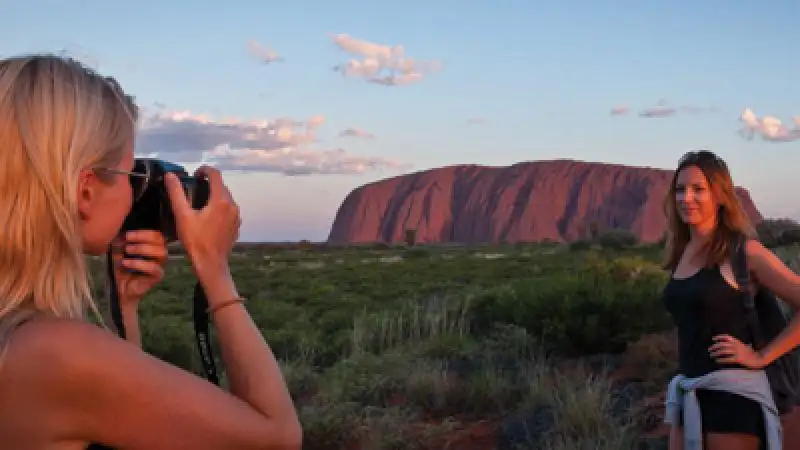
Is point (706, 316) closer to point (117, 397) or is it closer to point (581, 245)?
point (117, 397)

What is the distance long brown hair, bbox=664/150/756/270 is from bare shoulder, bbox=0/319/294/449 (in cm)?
282

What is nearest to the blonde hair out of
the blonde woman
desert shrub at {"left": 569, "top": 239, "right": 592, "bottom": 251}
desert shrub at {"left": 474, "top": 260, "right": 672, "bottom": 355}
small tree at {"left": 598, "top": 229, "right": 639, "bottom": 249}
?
the blonde woman

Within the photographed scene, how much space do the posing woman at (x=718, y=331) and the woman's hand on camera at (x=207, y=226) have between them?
8.22 feet

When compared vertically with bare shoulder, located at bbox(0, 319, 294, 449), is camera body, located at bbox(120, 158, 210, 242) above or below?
above

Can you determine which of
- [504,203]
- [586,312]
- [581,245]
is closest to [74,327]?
[586,312]

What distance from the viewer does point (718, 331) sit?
352 centimetres

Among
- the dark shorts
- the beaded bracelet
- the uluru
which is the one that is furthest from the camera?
the uluru

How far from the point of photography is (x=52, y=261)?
1.30 m

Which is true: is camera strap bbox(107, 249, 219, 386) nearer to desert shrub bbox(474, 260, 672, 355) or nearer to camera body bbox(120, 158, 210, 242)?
camera body bbox(120, 158, 210, 242)

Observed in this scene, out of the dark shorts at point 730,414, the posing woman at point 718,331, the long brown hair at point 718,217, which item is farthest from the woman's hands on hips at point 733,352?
the long brown hair at point 718,217

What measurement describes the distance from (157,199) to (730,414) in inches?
104

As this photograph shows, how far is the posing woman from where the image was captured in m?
3.40

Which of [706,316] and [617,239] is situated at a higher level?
[706,316]

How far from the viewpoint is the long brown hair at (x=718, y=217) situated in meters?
3.68
